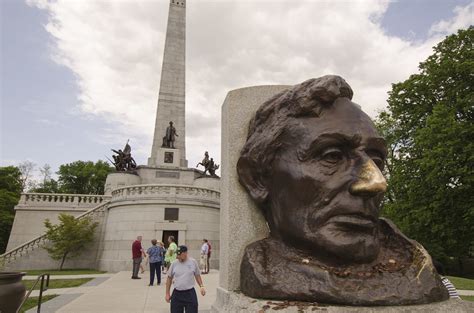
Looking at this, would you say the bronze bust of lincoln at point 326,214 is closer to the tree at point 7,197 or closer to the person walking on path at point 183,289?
the person walking on path at point 183,289

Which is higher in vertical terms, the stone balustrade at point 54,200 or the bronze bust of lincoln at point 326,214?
the stone balustrade at point 54,200

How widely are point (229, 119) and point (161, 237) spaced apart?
17939 millimetres

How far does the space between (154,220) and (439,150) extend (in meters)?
16.2

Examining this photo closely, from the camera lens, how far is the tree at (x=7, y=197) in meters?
33.7

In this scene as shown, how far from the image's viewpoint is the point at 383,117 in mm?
23281

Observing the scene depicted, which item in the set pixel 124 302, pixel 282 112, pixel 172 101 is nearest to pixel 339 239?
pixel 282 112

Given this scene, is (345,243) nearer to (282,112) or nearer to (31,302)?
(282,112)

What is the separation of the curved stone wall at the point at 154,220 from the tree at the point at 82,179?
33.8m

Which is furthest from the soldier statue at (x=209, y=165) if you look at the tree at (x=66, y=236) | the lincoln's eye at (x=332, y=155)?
the lincoln's eye at (x=332, y=155)

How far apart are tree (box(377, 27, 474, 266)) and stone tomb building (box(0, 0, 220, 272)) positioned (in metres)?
11.7

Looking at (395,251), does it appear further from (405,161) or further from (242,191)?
(405,161)

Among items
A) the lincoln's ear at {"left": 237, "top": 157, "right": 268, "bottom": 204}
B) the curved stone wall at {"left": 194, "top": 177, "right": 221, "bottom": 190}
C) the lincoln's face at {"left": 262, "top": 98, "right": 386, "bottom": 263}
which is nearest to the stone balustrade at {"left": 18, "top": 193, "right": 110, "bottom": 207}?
the curved stone wall at {"left": 194, "top": 177, "right": 221, "bottom": 190}

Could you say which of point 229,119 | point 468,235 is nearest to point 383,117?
point 468,235

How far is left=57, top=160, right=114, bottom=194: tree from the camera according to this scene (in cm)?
5341
